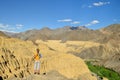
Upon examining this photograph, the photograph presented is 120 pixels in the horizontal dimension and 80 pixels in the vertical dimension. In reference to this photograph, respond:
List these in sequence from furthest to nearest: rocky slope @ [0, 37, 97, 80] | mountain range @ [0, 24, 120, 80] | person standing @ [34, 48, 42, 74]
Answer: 1. mountain range @ [0, 24, 120, 80]
2. rocky slope @ [0, 37, 97, 80]
3. person standing @ [34, 48, 42, 74]

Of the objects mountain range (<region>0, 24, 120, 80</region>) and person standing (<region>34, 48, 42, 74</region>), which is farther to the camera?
mountain range (<region>0, 24, 120, 80</region>)

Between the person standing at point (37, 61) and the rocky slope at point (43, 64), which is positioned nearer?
the person standing at point (37, 61)

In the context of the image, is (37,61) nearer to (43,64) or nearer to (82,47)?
(43,64)

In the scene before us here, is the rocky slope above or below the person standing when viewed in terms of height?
below

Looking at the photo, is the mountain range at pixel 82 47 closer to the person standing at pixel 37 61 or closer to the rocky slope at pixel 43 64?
the rocky slope at pixel 43 64

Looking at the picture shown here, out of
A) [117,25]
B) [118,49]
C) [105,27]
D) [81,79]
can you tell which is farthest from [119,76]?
[105,27]

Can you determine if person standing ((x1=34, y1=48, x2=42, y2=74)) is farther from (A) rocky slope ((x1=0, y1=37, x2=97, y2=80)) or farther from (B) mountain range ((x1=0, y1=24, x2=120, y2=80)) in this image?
(B) mountain range ((x1=0, y1=24, x2=120, y2=80))

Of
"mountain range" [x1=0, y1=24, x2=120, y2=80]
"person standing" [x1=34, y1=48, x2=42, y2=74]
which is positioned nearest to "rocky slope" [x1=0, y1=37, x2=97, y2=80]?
"mountain range" [x1=0, y1=24, x2=120, y2=80]

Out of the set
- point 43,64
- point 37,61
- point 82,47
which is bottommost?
point 43,64

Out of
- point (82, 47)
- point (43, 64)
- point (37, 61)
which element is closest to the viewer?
point (37, 61)

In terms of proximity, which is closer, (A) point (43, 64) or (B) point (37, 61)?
(B) point (37, 61)

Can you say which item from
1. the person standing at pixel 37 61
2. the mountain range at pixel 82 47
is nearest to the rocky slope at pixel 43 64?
the mountain range at pixel 82 47

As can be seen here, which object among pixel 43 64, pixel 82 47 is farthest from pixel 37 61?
pixel 82 47

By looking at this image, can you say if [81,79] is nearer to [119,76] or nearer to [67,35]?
[119,76]
